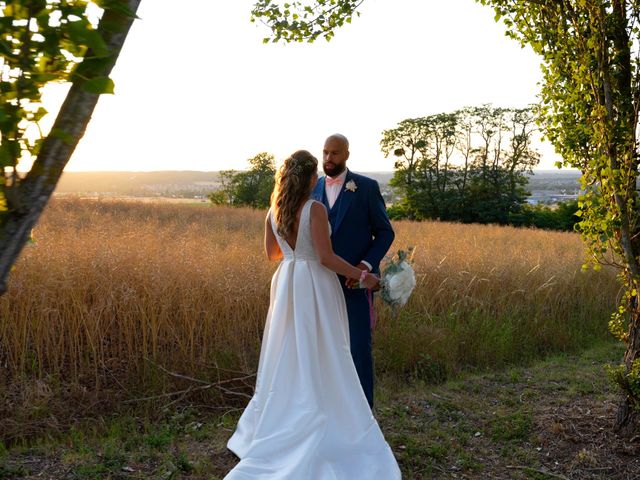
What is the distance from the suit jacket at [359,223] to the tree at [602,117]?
1426 millimetres

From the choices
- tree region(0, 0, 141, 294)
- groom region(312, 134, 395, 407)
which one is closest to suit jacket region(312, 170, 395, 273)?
groom region(312, 134, 395, 407)

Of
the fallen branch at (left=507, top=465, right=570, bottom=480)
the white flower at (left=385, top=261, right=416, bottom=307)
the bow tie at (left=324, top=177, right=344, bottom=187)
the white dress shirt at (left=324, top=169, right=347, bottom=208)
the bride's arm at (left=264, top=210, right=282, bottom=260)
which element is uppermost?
the bow tie at (left=324, top=177, right=344, bottom=187)

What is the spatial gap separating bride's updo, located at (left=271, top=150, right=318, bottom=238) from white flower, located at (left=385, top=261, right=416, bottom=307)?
890 millimetres

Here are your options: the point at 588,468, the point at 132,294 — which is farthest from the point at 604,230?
the point at 132,294

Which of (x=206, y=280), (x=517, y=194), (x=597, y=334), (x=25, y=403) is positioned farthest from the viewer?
(x=517, y=194)

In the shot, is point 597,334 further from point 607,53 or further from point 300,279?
point 300,279

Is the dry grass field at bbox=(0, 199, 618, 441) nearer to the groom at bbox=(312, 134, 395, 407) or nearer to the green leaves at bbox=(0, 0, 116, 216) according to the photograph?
the groom at bbox=(312, 134, 395, 407)

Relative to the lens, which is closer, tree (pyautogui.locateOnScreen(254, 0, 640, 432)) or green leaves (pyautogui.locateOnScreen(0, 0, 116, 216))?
green leaves (pyautogui.locateOnScreen(0, 0, 116, 216))

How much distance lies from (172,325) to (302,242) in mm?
2391

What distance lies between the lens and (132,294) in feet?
20.9

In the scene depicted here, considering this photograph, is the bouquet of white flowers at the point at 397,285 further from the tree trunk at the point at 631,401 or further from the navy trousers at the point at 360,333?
the tree trunk at the point at 631,401

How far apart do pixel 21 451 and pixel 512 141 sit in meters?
41.4

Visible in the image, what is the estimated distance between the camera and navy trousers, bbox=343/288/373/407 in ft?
16.2

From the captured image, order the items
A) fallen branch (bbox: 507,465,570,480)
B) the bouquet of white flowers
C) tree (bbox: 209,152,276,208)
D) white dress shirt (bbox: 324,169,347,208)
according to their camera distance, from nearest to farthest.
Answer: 1. fallen branch (bbox: 507,465,570,480)
2. the bouquet of white flowers
3. white dress shirt (bbox: 324,169,347,208)
4. tree (bbox: 209,152,276,208)
